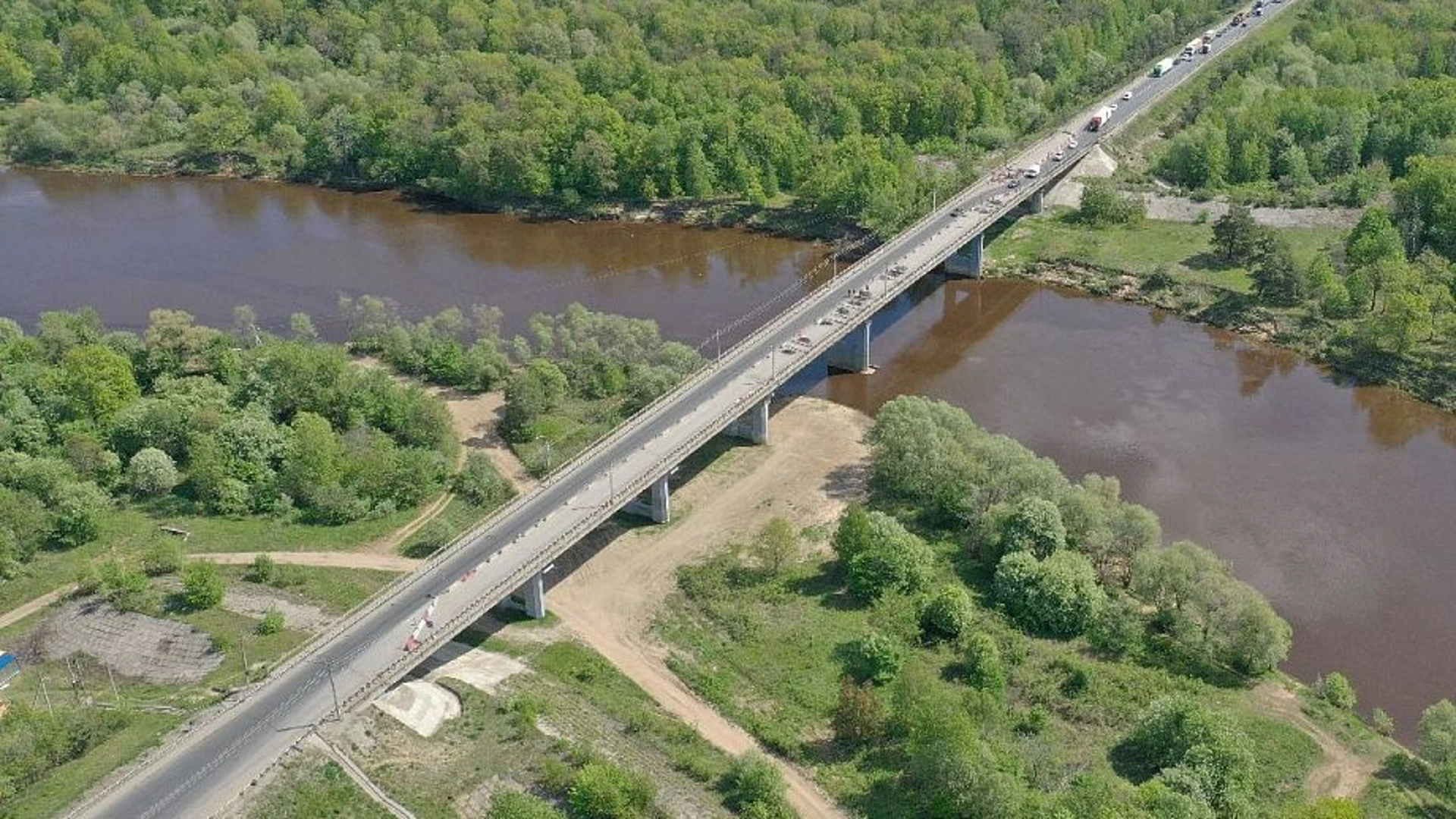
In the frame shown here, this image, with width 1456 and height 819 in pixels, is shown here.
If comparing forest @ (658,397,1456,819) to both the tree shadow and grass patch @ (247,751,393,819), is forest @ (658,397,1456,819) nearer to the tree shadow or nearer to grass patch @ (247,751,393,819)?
grass patch @ (247,751,393,819)

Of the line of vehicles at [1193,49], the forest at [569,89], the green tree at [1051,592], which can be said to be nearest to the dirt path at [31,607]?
the green tree at [1051,592]

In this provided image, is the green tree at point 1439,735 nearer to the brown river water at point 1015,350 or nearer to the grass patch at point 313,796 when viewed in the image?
the brown river water at point 1015,350

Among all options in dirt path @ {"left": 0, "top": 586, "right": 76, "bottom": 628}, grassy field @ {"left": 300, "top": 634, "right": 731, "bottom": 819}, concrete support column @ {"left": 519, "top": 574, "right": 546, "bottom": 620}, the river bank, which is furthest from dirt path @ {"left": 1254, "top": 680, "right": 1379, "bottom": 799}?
dirt path @ {"left": 0, "top": 586, "right": 76, "bottom": 628}

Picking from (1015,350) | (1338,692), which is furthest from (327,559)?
(1015,350)

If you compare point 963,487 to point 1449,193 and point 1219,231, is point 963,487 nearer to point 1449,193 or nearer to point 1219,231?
point 1219,231

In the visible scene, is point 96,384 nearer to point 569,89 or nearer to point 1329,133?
point 569,89
